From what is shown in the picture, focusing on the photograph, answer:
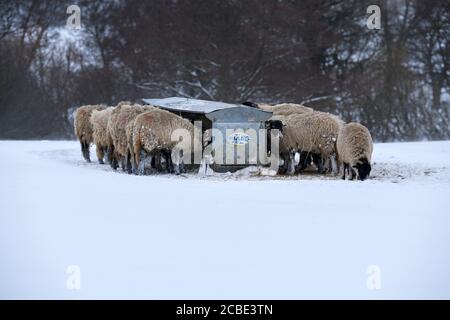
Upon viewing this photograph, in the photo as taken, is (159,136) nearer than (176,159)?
Yes

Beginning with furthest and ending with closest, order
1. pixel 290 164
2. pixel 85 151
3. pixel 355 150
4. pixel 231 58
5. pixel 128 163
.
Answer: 1. pixel 231 58
2. pixel 85 151
3. pixel 128 163
4. pixel 290 164
5. pixel 355 150

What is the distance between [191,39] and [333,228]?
87.8 feet

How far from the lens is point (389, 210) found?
902cm

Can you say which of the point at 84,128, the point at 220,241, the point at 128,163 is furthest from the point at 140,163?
the point at 220,241

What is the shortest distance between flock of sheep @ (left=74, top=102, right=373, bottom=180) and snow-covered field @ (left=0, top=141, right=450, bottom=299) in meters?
2.55

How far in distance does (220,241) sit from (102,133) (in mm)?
9655

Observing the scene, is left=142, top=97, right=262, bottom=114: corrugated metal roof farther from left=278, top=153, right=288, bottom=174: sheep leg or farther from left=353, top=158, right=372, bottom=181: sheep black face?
left=353, top=158, right=372, bottom=181: sheep black face

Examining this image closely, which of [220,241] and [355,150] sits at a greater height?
[355,150]

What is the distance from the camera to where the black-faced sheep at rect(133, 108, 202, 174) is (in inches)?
558

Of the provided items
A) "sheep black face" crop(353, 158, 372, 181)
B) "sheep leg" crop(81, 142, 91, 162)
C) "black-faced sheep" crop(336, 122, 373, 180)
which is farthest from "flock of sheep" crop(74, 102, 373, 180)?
"sheep leg" crop(81, 142, 91, 162)

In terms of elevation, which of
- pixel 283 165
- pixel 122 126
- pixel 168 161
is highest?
pixel 122 126

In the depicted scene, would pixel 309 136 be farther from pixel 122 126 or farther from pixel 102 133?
pixel 102 133

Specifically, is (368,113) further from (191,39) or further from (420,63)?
(191,39)

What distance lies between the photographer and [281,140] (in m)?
15.0
